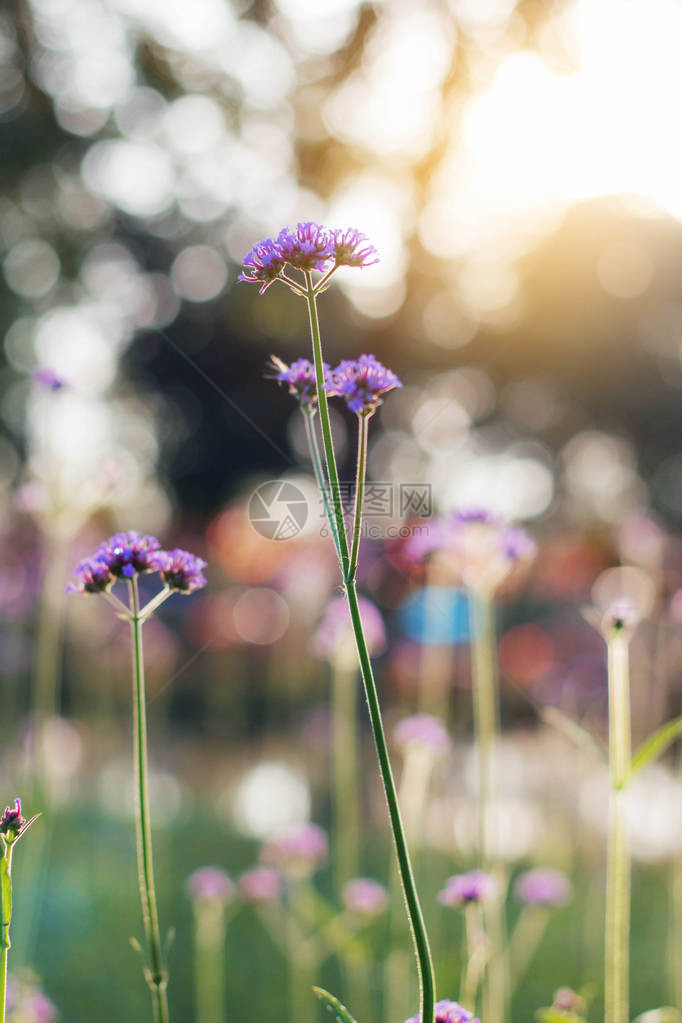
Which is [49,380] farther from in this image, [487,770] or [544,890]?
[544,890]

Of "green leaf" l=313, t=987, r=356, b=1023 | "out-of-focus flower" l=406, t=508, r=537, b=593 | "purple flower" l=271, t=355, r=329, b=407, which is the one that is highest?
"purple flower" l=271, t=355, r=329, b=407

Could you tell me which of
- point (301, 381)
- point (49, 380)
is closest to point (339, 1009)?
point (301, 381)

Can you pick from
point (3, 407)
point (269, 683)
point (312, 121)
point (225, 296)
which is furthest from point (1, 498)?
point (312, 121)

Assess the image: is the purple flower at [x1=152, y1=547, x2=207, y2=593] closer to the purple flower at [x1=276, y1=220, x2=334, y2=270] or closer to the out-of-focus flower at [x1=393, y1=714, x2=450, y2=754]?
the purple flower at [x1=276, y1=220, x2=334, y2=270]

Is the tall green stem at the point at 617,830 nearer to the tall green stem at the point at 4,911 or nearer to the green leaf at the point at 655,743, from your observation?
the green leaf at the point at 655,743
